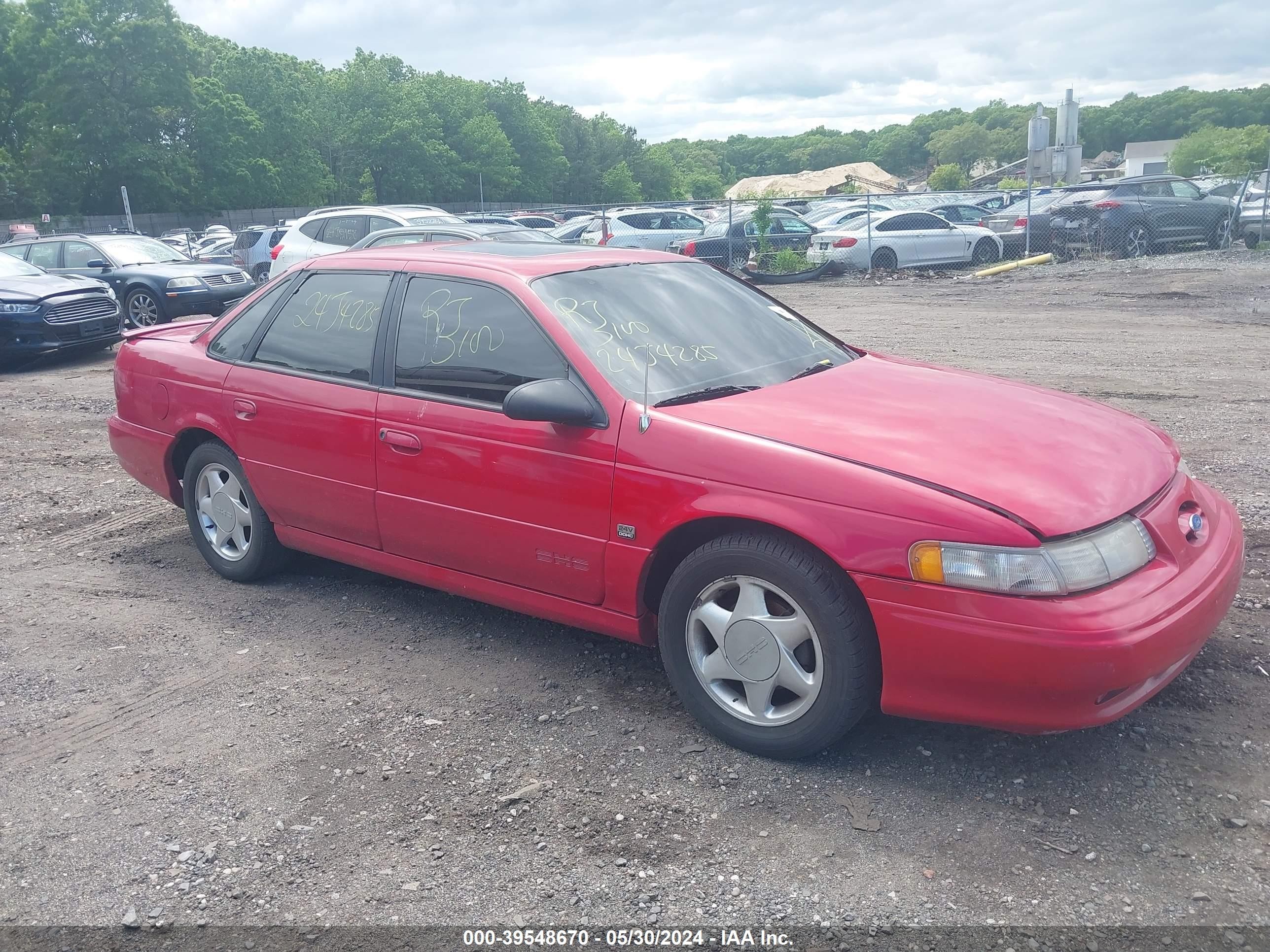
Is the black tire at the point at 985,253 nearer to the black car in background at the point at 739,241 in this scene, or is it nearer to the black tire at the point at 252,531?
the black car in background at the point at 739,241

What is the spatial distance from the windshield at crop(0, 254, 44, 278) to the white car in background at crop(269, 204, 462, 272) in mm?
3184

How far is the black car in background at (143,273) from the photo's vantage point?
15.1m

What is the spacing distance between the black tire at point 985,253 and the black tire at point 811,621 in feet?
67.4

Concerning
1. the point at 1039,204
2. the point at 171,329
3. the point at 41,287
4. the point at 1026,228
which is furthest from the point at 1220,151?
the point at 171,329

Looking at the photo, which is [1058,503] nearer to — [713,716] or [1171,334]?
[713,716]

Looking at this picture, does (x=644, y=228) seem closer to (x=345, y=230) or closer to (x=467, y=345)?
(x=345, y=230)

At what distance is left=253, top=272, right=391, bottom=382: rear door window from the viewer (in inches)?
177

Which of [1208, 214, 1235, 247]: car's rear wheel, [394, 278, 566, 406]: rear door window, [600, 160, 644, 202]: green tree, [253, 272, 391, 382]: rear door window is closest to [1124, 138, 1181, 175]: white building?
[600, 160, 644, 202]: green tree

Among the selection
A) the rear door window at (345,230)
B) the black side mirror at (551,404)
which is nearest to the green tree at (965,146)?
the rear door window at (345,230)

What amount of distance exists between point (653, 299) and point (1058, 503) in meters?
1.88

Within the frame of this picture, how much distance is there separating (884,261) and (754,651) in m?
19.7

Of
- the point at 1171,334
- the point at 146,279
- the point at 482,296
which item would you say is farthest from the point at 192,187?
the point at 482,296

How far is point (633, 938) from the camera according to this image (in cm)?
265

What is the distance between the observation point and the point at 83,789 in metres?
3.42
